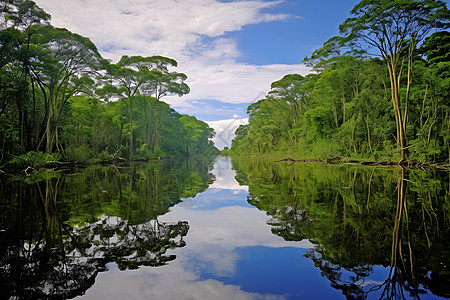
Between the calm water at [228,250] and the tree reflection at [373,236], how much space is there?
16 millimetres

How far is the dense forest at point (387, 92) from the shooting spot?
49.2 feet

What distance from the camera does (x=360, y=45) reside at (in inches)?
701

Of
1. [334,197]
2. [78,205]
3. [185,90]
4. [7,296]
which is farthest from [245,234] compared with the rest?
[185,90]

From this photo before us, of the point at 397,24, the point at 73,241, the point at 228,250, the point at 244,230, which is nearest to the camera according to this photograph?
the point at 228,250

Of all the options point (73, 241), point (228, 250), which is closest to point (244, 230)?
point (228, 250)

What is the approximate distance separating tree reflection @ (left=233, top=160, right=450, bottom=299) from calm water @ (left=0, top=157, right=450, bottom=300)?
0.05 feet

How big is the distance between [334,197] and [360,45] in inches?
613

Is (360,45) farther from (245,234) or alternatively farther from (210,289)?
(210,289)

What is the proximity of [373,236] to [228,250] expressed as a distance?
2.04 meters

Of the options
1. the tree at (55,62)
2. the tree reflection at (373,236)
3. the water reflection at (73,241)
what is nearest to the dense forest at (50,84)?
the tree at (55,62)

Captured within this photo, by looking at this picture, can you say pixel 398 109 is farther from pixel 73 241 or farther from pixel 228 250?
pixel 73 241

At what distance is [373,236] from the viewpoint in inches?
141

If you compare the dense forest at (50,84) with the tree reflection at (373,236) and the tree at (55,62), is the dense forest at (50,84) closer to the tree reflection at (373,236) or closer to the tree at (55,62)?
the tree at (55,62)

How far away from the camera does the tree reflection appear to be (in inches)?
92.8
